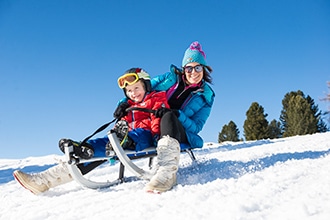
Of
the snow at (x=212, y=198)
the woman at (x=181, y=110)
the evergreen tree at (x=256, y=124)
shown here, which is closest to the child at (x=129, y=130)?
the snow at (x=212, y=198)

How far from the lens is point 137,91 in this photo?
108 inches

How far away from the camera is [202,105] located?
2.93m

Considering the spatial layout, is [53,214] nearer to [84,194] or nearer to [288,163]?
[84,194]

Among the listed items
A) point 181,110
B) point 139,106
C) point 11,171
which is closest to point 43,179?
point 139,106

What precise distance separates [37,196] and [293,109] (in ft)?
74.6

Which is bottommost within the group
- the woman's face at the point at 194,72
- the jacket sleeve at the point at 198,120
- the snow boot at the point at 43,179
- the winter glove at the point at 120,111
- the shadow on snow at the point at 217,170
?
the shadow on snow at the point at 217,170

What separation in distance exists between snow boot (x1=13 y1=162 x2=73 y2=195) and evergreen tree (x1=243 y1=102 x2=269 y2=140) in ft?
68.9

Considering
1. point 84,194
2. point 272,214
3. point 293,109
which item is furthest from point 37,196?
point 293,109

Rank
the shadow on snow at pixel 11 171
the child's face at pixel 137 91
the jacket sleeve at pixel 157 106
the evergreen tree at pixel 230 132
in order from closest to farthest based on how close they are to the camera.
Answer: the jacket sleeve at pixel 157 106 → the child's face at pixel 137 91 → the shadow on snow at pixel 11 171 → the evergreen tree at pixel 230 132

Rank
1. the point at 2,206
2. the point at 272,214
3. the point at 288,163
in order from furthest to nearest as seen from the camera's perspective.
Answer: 1. the point at 288,163
2. the point at 2,206
3. the point at 272,214

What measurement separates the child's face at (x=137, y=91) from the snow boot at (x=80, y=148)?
0.63 meters

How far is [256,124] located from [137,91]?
20794 mm

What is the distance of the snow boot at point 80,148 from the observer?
7.29 ft

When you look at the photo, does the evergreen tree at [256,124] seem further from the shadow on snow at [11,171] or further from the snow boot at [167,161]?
the snow boot at [167,161]
